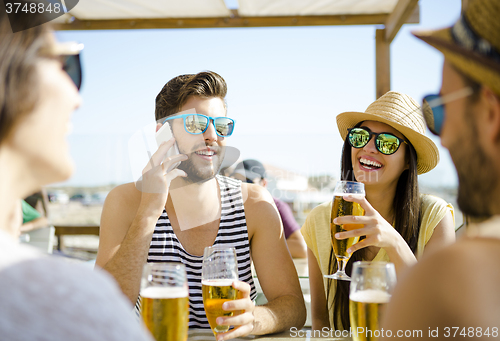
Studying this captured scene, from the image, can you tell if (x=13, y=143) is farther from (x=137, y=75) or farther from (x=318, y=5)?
(x=137, y=75)

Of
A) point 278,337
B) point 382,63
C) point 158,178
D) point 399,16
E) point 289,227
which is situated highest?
point 399,16

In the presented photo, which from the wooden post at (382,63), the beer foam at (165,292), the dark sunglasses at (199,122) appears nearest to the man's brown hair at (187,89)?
the dark sunglasses at (199,122)

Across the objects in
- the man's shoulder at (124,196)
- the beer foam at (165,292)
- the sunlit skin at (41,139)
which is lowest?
the beer foam at (165,292)

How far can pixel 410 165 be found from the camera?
2.23 metres

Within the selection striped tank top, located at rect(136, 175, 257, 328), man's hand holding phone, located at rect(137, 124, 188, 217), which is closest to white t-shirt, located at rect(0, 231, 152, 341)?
man's hand holding phone, located at rect(137, 124, 188, 217)

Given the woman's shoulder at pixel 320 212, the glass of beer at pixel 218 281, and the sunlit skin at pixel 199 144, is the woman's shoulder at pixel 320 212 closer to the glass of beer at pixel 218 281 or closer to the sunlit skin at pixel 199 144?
the sunlit skin at pixel 199 144

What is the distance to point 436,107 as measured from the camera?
0.89m

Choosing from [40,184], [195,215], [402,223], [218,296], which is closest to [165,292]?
[218,296]

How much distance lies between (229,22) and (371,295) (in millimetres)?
3418

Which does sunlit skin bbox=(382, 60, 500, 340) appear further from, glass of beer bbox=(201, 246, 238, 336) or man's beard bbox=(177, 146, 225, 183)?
man's beard bbox=(177, 146, 225, 183)

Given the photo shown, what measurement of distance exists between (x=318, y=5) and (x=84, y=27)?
91.1 inches

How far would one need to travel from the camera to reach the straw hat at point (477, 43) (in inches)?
25.5

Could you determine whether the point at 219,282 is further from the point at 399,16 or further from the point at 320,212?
the point at 399,16

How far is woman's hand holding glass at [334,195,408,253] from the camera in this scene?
1464mm
